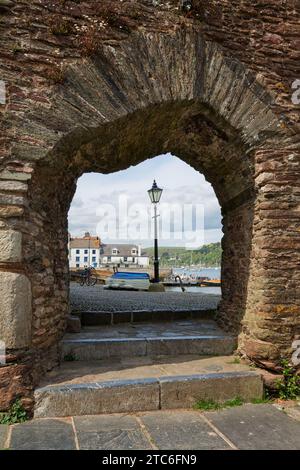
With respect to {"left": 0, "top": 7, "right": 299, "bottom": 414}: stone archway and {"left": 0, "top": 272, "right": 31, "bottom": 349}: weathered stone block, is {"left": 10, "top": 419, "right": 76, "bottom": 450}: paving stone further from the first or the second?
{"left": 0, "top": 272, "right": 31, "bottom": 349}: weathered stone block

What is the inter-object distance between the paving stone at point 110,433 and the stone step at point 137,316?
234cm

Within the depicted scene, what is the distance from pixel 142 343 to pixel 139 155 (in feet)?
7.95

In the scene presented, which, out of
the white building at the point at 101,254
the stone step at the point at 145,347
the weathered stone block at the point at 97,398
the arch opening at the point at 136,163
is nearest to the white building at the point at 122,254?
the white building at the point at 101,254

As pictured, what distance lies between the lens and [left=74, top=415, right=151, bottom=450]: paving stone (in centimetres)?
273

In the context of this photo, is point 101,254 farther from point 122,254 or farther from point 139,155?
point 139,155

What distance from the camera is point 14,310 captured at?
331cm

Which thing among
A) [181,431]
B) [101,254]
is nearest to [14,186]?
[181,431]

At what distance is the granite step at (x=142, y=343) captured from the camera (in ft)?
13.8

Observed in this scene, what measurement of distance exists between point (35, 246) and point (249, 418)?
8.31 ft

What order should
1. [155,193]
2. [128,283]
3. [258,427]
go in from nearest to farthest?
[258,427], [155,193], [128,283]

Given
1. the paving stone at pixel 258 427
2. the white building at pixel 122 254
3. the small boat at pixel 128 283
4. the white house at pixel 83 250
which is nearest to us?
the paving stone at pixel 258 427

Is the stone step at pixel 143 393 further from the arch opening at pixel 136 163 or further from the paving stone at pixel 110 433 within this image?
the arch opening at pixel 136 163

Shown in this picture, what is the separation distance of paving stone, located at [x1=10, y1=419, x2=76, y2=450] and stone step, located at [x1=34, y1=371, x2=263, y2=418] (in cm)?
15
